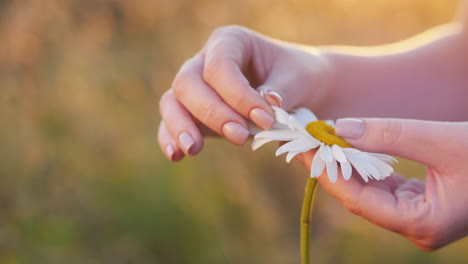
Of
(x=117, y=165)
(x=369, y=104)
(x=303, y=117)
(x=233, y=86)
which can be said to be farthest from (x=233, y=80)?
(x=117, y=165)

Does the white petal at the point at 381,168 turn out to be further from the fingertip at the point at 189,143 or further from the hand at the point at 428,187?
the fingertip at the point at 189,143

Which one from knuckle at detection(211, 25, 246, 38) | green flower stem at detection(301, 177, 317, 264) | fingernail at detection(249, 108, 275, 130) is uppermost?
knuckle at detection(211, 25, 246, 38)

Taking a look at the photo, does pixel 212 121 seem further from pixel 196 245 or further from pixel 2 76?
pixel 2 76

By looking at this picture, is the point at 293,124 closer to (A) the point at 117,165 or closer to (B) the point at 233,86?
(B) the point at 233,86

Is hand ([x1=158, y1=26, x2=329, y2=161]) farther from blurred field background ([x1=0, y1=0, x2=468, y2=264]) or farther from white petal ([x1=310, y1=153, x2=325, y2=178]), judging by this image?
blurred field background ([x1=0, y1=0, x2=468, y2=264])

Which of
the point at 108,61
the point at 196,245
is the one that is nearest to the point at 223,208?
the point at 196,245

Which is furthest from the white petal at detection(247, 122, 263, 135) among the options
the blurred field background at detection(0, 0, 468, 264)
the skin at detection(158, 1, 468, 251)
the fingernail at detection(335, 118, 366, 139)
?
the blurred field background at detection(0, 0, 468, 264)
